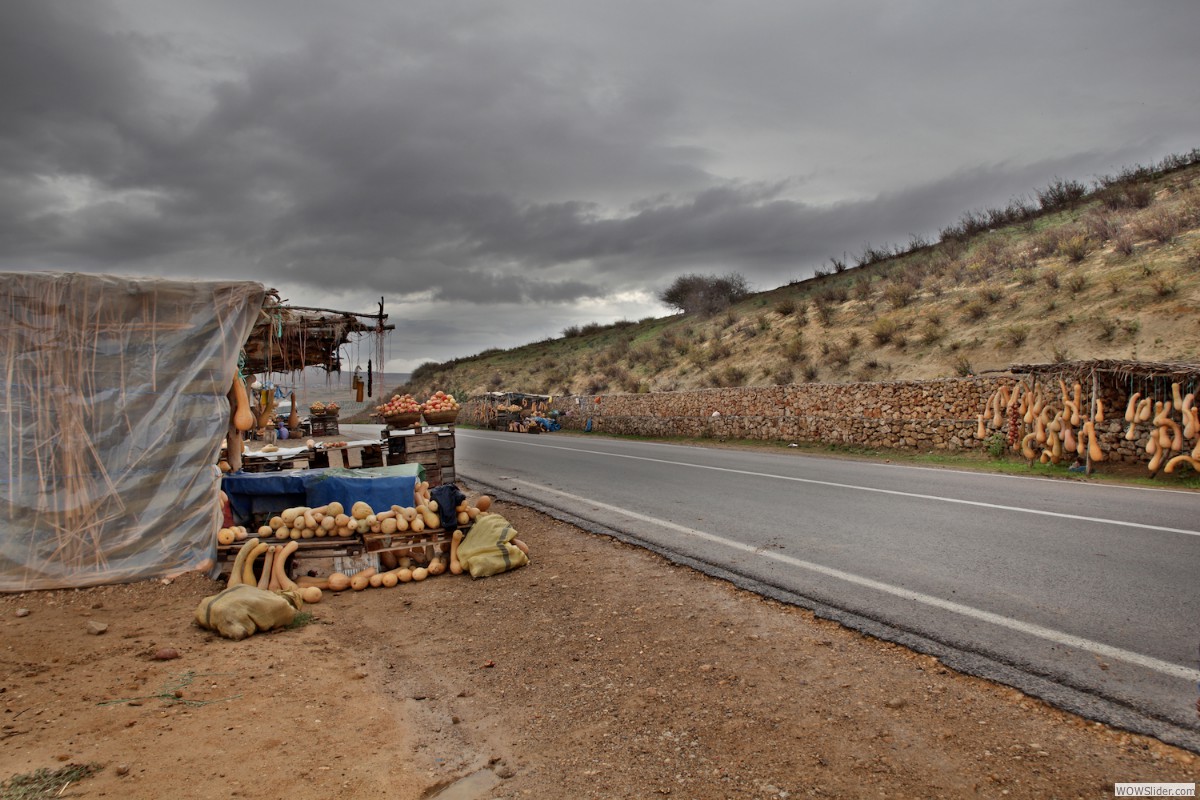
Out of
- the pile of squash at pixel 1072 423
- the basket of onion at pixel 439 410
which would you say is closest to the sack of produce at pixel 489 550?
the basket of onion at pixel 439 410

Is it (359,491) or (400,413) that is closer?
(359,491)

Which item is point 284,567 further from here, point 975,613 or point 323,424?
point 323,424

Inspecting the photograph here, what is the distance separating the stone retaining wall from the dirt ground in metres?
11.1

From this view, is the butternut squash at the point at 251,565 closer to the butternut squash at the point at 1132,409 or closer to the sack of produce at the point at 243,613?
the sack of produce at the point at 243,613

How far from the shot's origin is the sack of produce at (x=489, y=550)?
6441 mm

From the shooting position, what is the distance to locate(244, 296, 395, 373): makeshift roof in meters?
10.7

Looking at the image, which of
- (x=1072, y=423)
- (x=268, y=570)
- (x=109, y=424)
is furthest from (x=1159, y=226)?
(x=109, y=424)

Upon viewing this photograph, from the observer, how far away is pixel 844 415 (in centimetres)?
1820

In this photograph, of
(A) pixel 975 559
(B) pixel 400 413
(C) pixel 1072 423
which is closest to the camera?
(A) pixel 975 559

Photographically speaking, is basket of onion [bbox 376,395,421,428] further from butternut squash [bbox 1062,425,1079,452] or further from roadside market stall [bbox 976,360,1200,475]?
butternut squash [bbox 1062,425,1079,452]

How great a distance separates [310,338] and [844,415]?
13584mm

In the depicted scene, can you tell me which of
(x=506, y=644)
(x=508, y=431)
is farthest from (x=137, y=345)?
(x=508, y=431)

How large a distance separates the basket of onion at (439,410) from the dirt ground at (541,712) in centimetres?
623

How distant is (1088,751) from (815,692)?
1.23m
